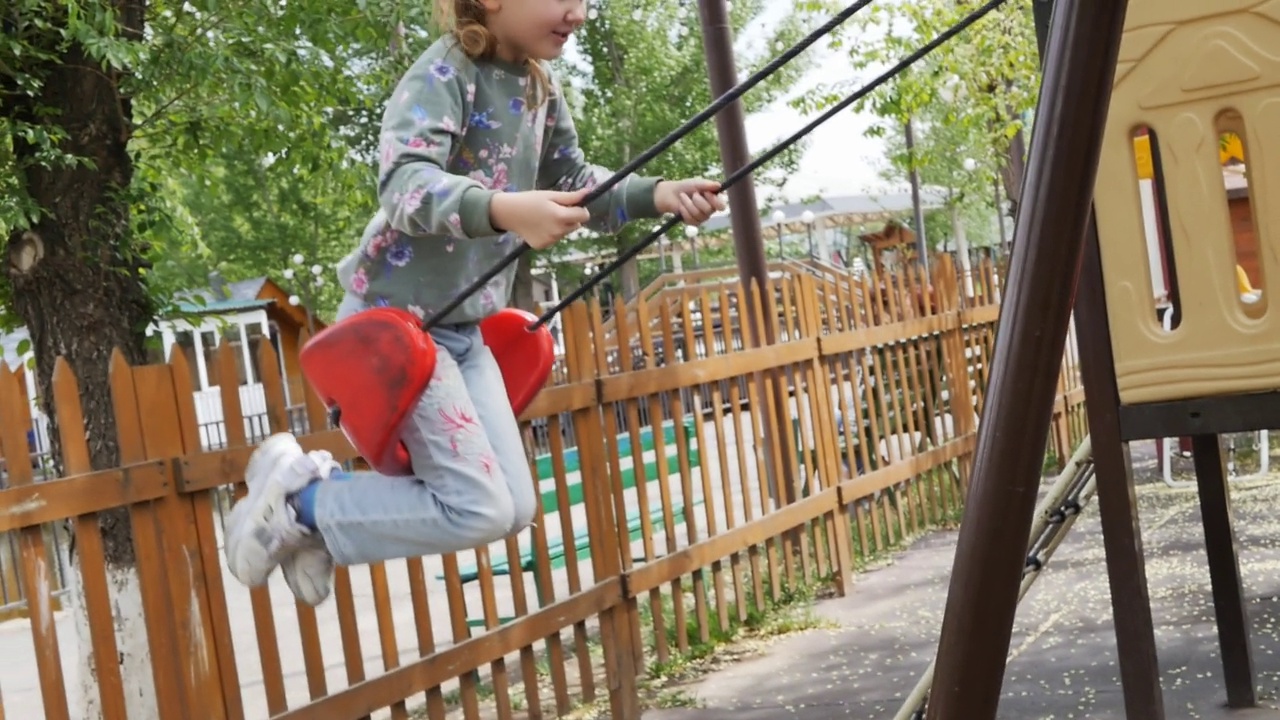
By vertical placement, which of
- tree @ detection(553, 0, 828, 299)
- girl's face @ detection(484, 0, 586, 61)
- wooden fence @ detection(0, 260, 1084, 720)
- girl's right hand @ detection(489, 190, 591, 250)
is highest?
tree @ detection(553, 0, 828, 299)

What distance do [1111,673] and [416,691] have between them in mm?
2206

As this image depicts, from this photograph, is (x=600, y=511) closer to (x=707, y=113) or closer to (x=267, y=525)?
(x=267, y=525)

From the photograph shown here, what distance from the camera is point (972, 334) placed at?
31.2 ft

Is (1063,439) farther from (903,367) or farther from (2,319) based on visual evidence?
(2,319)

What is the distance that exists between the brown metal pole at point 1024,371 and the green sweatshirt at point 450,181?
144 cm

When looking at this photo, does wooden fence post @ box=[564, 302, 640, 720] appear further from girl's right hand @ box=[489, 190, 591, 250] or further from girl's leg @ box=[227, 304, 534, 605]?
girl's right hand @ box=[489, 190, 591, 250]

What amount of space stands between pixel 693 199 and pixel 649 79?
30162 mm

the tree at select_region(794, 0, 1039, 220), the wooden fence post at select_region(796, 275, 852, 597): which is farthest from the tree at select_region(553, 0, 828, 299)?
the wooden fence post at select_region(796, 275, 852, 597)

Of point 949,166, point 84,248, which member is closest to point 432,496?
point 84,248

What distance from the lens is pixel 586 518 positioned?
5.13 meters

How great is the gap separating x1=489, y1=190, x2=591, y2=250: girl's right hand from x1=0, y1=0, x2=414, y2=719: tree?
10.8 feet

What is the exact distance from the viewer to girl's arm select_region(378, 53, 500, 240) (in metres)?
2.51

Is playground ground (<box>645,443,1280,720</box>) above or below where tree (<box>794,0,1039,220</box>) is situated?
below

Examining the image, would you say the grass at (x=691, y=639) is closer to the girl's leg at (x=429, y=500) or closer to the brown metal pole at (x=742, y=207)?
the brown metal pole at (x=742, y=207)
